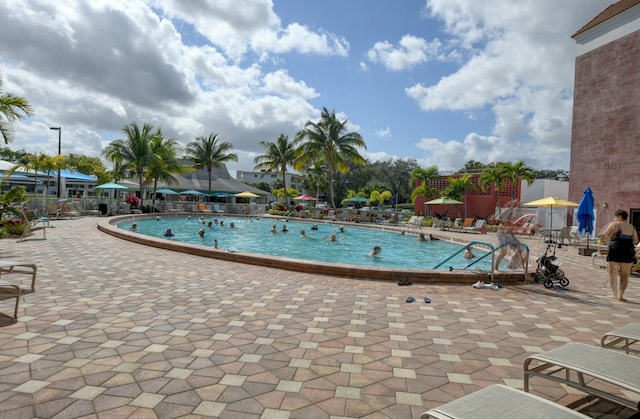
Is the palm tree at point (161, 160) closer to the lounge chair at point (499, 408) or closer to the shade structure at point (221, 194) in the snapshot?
the shade structure at point (221, 194)

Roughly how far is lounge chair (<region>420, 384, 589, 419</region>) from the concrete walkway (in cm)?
83

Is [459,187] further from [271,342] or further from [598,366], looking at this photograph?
[598,366]

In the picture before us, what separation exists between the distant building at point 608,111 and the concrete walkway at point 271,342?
42.3 feet

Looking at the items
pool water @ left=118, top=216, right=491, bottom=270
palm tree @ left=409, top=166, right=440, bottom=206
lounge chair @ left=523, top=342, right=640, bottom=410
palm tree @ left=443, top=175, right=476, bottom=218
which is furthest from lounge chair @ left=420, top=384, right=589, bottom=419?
palm tree @ left=409, top=166, right=440, bottom=206

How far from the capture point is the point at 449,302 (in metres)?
5.79

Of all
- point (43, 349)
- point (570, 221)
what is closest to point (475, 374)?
point (43, 349)

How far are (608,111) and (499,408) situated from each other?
2104 centimetres

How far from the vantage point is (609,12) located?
18.1 metres

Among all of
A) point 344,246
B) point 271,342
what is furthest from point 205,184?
point 271,342

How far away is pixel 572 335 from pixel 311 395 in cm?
340

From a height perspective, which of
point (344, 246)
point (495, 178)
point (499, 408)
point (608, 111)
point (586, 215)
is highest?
point (608, 111)

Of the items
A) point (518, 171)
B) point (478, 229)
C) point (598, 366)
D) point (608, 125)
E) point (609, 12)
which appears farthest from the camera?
point (518, 171)

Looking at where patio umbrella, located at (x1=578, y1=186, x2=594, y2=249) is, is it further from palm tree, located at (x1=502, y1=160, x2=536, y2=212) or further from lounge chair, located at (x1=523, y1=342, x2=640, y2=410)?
palm tree, located at (x1=502, y1=160, x2=536, y2=212)

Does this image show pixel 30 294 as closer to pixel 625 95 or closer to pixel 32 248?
pixel 32 248
